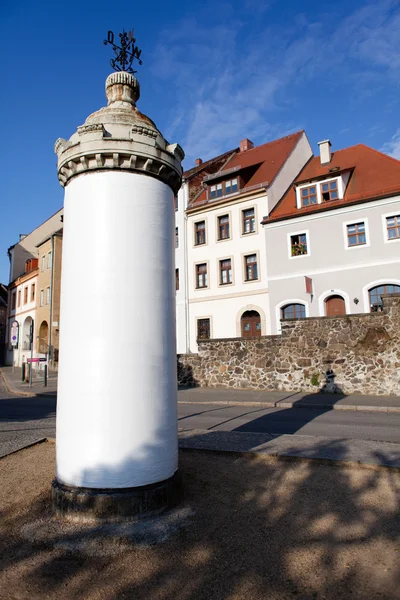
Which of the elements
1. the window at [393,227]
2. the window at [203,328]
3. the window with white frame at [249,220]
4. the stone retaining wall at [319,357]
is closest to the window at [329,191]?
the window at [393,227]

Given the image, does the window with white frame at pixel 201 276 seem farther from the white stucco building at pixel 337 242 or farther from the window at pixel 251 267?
the white stucco building at pixel 337 242

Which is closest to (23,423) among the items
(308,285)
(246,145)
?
(308,285)

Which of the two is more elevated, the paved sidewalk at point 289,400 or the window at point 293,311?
the window at point 293,311

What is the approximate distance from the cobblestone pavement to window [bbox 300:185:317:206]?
17.3 meters

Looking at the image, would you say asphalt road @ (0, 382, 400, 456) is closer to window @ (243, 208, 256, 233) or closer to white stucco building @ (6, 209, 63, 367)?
window @ (243, 208, 256, 233)

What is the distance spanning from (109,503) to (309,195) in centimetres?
2327

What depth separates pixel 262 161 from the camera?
3044 cm

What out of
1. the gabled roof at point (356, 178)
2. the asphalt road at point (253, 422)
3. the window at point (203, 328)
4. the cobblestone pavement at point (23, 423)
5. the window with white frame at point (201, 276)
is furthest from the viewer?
the window with white frame at point (201, 276)

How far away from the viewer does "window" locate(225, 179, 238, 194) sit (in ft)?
94.1

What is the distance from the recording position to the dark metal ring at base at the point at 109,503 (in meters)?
4.38

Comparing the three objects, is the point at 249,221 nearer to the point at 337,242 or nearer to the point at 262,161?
the point at 262,161

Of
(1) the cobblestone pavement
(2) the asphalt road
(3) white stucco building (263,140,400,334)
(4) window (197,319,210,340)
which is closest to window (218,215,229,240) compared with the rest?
(3) white stucco building (263,140,400,334)

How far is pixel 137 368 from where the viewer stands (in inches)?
184

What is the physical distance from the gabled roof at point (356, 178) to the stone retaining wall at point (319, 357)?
8.39 m
